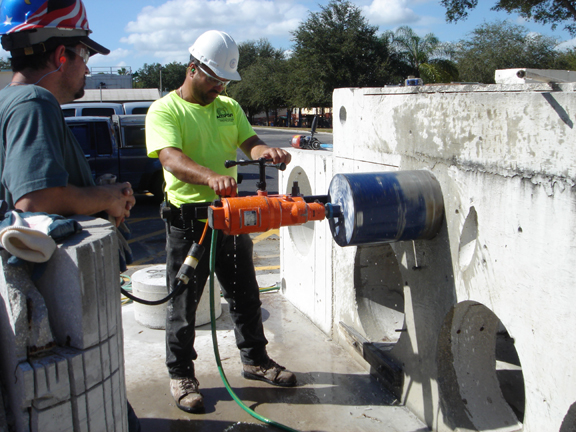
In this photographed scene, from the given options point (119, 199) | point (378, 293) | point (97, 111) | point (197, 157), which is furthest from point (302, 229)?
point (97, 111)

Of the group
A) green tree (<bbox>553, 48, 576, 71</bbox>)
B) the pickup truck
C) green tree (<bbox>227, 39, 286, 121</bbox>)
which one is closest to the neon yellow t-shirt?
the pickup truck

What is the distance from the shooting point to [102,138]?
360 inches

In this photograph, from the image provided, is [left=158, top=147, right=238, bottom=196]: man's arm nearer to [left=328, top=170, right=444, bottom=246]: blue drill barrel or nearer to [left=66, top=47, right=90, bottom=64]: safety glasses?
[left=328, top=170, right=444, bottom=246]: blue drill barrel

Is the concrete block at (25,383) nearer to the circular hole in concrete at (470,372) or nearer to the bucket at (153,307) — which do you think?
the circular hole in concrete at (470,372)

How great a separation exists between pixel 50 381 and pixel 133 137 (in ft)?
28.4

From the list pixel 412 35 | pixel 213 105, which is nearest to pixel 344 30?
pixel 412 35

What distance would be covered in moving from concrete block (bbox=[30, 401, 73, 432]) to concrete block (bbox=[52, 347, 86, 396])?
47 millimetres

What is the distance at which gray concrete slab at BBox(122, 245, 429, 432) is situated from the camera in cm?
262

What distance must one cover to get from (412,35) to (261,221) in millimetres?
34461

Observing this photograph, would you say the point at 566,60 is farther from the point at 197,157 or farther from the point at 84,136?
the point at 197,157

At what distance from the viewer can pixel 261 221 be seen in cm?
209

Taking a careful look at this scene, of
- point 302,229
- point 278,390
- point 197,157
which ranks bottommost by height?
point 278,390

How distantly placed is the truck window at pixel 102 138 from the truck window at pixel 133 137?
1.24ft

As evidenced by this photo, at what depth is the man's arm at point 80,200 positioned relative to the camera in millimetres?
1587
